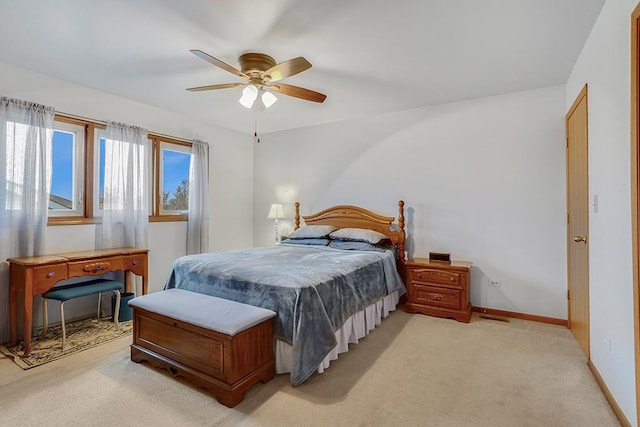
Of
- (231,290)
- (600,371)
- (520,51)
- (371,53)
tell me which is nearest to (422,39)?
(371,53)

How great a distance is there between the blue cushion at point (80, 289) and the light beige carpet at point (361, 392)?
0.54m

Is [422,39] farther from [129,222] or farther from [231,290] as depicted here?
[129,222]

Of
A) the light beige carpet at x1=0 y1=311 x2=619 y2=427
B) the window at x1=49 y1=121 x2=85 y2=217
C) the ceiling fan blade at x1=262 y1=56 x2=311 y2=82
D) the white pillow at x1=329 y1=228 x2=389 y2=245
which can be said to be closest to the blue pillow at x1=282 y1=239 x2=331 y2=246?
the white pillow at x1=329 y1=228 x2=389 y2=245

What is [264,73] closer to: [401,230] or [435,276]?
[401,230]

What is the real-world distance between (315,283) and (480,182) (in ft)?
8.51

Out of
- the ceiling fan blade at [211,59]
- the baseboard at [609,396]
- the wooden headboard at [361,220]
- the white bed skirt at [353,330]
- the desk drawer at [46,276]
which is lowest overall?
the baseboard at [609,396]

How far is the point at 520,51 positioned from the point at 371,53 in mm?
1268

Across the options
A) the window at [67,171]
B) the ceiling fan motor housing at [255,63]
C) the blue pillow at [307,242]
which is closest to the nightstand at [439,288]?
the blue pillow at [307,242]

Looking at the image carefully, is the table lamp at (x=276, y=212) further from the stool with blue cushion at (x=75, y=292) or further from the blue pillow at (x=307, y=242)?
the stool with blue cushion at (x=75, y=292)

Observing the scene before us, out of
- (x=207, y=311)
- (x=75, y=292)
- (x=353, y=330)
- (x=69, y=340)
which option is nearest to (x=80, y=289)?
(x=75, y=292)

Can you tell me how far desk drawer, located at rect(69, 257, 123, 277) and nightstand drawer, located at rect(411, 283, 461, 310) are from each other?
332 centimetres

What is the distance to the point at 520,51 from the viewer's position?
8.89ft

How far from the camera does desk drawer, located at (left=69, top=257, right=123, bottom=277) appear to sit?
119 inches

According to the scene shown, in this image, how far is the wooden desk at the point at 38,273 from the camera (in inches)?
107
